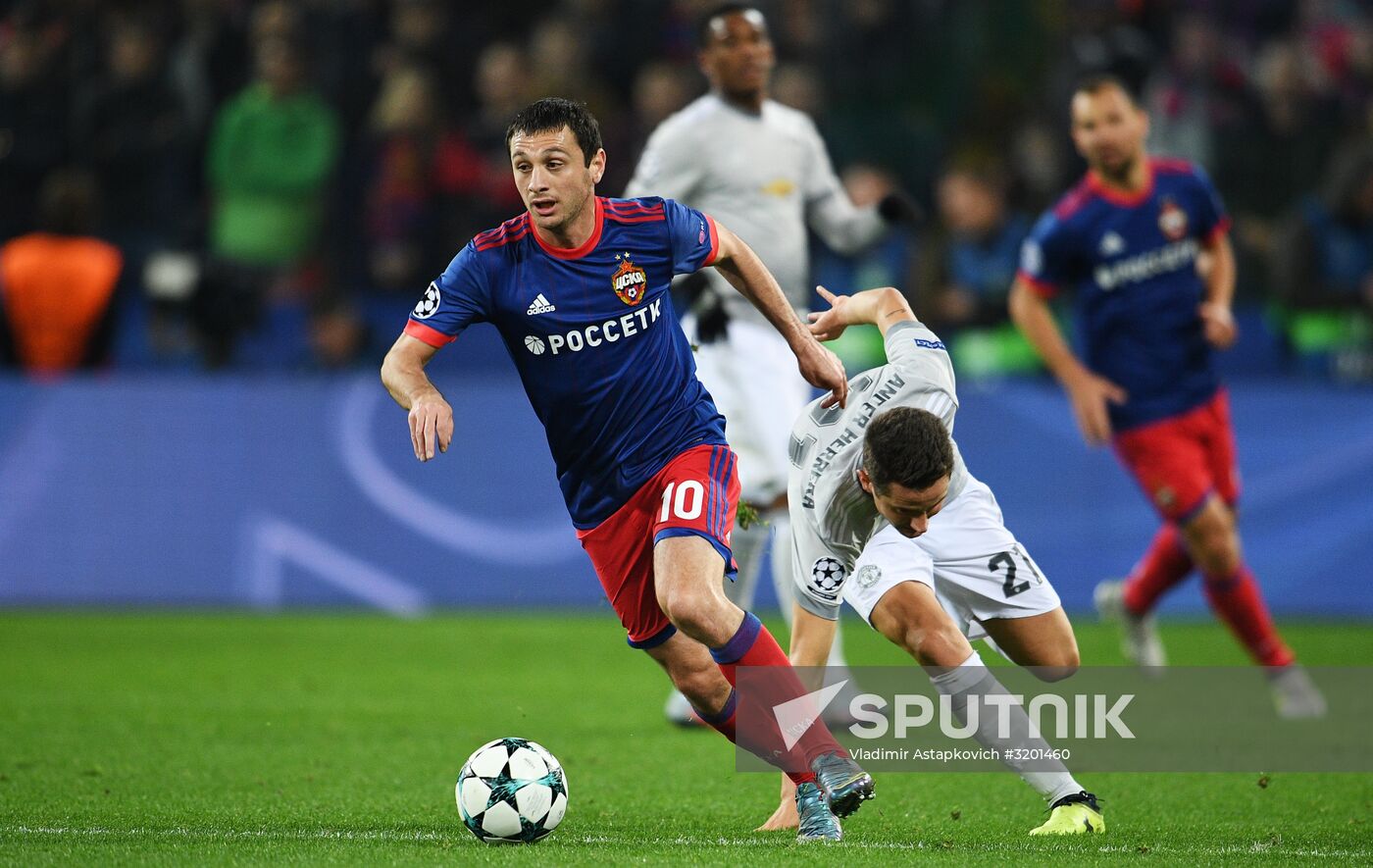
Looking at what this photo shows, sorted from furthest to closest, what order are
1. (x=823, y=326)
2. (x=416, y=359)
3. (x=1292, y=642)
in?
(x=1292, y=642) < (x=823, y=326) < (x=416, y=359)

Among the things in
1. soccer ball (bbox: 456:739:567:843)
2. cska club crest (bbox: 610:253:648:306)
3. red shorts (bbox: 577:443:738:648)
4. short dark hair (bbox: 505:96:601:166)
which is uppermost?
short dark hair (bbox: 505:96:601:166)

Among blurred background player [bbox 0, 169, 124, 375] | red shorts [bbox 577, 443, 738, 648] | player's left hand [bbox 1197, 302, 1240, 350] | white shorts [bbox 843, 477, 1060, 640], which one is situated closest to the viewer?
red shorts [bbox 577, 443, 738, 648]

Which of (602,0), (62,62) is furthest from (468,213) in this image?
(62,62)

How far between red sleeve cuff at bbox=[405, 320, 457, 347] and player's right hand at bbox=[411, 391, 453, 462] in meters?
0.37

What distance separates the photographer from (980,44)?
555 inches

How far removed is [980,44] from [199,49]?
611cm

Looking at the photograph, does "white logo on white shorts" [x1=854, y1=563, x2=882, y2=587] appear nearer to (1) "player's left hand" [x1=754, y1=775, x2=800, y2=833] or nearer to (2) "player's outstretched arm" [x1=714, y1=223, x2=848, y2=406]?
(2) "player's outstretched arm" [x1=714, y1=223, x2=848, y2=406]

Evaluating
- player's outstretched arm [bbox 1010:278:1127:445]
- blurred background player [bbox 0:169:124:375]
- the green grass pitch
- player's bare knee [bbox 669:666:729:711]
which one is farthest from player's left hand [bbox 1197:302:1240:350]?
blurred background player [bbox 0:169:124:375]

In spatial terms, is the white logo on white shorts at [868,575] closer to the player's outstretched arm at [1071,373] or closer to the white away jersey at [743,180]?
the white away jersey at [743,180]

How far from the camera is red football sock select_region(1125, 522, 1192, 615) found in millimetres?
9227

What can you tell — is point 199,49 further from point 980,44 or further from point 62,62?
point 980,44

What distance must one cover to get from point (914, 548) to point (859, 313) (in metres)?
0.78

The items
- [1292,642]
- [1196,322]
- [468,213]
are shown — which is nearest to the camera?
[1196,322]

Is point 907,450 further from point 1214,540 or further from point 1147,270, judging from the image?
point 1147,270
